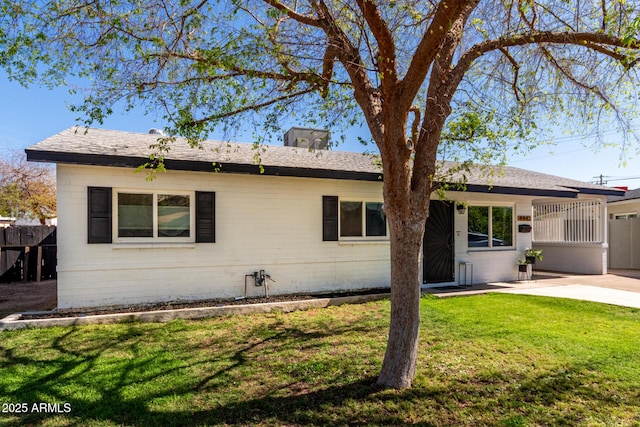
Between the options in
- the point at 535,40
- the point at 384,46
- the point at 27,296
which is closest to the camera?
the point at 384,46

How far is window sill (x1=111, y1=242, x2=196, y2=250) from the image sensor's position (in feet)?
22.5

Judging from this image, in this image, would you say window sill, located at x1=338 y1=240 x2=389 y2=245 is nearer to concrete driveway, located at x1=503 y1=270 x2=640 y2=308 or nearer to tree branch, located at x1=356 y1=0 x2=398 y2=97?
concrete driveway, located at x1=503 y1=270 x2=640 y2=308

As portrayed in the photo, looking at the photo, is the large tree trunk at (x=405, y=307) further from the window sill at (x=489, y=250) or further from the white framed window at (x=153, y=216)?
the window sill at (x=489, y=250)

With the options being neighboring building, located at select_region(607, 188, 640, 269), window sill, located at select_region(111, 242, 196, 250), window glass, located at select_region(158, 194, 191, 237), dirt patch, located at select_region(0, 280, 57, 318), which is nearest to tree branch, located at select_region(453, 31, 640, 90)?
window glass, located at select_region(158, 194, 191, 237)

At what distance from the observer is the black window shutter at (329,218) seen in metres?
8.56

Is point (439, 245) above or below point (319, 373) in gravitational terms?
above

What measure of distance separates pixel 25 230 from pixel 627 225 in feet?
66.7

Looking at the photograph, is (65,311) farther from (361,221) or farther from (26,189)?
(26,189)

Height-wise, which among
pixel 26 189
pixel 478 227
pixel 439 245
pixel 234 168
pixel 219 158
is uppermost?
pixel 26 189

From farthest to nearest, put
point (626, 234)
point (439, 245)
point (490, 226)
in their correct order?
1. point (626, 234)
2. point (490, 226)
3. point (439, 245)

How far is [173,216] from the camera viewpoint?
24.2 feet

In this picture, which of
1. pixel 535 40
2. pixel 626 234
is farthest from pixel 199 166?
pixel 626 234

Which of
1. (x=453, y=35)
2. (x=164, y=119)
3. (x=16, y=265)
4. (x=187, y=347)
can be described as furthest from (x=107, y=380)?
(x=16, y=265)

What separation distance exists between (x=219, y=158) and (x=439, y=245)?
5986 mm
